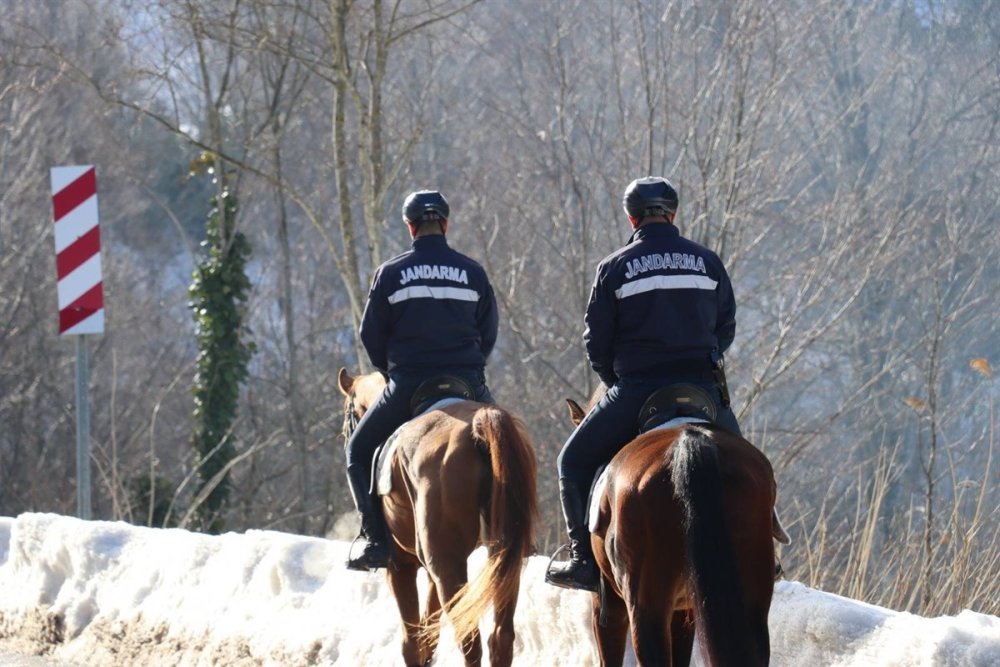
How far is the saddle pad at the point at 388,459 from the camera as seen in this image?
7.43 meters

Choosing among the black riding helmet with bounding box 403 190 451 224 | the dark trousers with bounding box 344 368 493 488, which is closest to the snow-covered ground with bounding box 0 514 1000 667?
the dark trousers with bounding box 344 368 493 488

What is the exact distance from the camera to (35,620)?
9.43m

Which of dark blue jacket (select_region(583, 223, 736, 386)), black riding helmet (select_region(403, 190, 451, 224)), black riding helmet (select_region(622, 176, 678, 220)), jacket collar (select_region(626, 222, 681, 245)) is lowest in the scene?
dark blue jacket (select_region(583, 223, 736, 386))

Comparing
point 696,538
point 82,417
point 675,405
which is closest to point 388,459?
point 675,405

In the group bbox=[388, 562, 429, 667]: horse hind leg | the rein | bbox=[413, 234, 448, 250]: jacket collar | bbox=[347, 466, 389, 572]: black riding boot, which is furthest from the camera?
→ the rein

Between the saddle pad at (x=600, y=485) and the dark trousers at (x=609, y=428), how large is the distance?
24 cm

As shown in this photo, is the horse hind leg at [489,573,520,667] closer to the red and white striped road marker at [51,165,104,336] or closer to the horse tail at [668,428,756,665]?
the horse tail at [668,428,756,665]

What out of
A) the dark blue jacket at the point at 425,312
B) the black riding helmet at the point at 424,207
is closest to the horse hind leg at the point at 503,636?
the dark blue jacket at the point at 425,312

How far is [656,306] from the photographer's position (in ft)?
20.0

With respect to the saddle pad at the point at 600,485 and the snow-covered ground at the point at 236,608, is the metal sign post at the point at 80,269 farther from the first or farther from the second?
the saddle pad at the point at 600,485

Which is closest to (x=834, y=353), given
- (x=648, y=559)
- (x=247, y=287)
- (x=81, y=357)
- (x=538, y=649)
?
(x=247, y=287)

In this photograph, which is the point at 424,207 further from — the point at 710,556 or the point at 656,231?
the point at 710,556

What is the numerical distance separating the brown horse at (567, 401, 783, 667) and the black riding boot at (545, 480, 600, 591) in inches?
21.2

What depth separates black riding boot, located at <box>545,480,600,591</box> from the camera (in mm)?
6250
